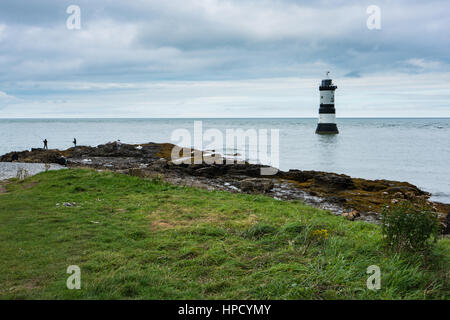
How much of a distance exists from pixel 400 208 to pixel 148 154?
2669 centimetres

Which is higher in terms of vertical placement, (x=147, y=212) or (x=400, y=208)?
(x=400, y=208)

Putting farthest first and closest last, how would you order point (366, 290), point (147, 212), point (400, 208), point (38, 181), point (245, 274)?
point (38, 181) → point (147, 212) → point (400, 208) → point (245, 274) → point (366, 290)

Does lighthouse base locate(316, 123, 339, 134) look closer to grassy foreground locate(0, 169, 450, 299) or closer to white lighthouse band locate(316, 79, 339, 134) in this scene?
white lighthouse band locate(316, 79, 339, 134)

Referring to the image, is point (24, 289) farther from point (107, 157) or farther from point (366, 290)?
point (107, 157)

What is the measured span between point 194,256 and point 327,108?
53.7 meters

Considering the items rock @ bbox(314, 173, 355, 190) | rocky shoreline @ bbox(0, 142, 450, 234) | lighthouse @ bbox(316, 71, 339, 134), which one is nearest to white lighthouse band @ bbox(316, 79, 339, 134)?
lighthouse @ bbox(316, 71, 339, 134)

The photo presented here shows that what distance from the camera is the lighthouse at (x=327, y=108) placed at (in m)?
53.2

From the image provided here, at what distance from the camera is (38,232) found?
780 cm

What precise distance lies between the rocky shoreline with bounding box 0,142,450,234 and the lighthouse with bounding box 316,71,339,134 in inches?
1352

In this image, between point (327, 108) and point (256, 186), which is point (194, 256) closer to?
point (256, 186)

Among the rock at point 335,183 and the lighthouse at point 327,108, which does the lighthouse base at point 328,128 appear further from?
the rock at point 335,183
